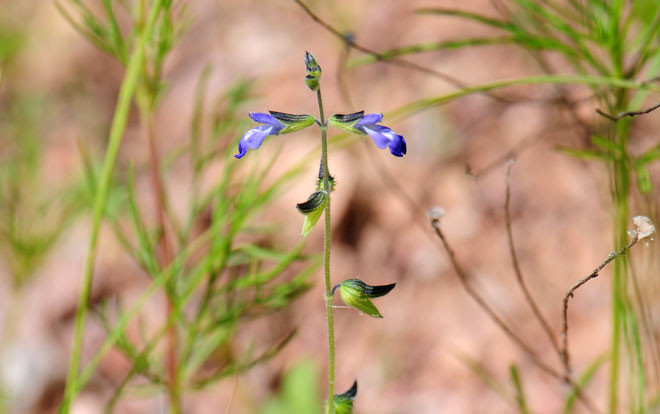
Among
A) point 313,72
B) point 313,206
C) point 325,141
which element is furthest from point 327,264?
point 313,72

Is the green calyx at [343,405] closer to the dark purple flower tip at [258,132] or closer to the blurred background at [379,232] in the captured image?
the dark purple flower tip at [258,132]

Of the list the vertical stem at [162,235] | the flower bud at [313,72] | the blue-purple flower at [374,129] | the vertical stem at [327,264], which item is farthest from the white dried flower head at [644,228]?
the vertical stem at [162,235]

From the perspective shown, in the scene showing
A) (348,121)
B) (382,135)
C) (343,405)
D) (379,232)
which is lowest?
(343,405)

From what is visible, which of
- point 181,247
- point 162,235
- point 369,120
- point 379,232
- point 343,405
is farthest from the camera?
point 379,232

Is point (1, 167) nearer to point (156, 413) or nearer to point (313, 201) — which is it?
point (156, 413)

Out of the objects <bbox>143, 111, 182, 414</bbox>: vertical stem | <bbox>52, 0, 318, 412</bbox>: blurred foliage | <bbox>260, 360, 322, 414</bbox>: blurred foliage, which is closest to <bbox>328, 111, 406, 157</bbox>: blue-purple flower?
<bbox>52, 0, 318, 412</bbox>: blurred foliage

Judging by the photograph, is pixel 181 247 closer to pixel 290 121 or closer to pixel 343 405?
pixel 343 405

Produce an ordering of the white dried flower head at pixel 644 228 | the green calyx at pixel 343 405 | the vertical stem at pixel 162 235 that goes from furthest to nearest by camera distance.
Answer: the vertical stem at pixel 162 235, the green calyx at pixel 343 405, the white dried flower head at pixel 644 228
